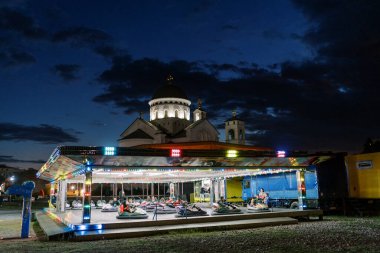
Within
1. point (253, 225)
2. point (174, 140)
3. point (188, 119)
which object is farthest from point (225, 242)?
point (188, 119)

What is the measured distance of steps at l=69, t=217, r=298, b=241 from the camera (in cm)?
1284

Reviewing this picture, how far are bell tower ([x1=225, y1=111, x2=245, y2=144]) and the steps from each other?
53553 mm

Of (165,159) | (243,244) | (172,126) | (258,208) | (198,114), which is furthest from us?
(198,114)

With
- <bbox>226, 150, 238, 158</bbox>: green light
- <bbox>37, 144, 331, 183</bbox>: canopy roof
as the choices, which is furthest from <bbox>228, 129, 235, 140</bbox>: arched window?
<bbox>226, 150, 238, 158</bbox>: green light

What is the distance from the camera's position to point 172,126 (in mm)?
67438

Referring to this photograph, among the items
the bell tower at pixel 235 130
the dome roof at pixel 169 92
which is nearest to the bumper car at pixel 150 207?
the dome roof at pixel 169 92

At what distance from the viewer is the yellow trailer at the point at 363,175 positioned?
63.6 feet

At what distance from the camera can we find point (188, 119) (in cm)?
7069

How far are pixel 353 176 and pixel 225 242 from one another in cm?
1285

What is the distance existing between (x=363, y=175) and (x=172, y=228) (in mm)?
12487

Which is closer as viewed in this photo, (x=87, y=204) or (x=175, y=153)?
(x=87, y=204)

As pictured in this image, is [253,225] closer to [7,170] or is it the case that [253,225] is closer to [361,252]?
[361,252]

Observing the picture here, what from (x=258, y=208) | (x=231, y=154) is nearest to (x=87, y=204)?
(x=231, y=154)

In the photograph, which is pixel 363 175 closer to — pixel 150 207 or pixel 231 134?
pixel 150 207
